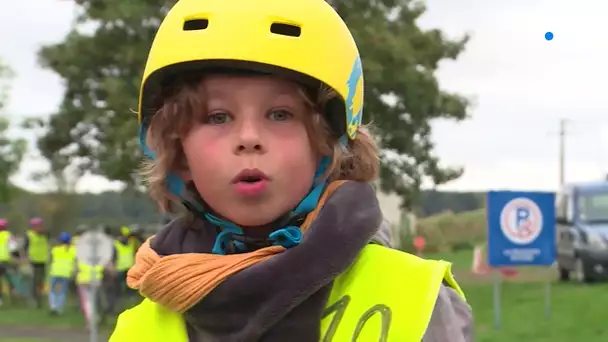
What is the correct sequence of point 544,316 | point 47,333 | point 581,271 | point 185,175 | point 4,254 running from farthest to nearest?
1. point 4,254
2. point 581,271
3. point 47,333
4. point 544,316
5. point 185,175

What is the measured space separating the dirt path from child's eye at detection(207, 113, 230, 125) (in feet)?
38.7

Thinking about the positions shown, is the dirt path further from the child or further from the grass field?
the child

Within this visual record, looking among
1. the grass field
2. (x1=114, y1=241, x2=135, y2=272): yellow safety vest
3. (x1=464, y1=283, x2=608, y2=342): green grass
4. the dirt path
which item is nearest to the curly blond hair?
(x1=464, y1=283, x2=608, y2=342): green grass

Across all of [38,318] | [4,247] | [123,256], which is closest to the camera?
[38,318]

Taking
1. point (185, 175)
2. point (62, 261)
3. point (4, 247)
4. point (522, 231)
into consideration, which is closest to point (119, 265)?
point (62, 261)

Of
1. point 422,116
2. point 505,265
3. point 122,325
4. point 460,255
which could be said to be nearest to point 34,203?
point 460,255

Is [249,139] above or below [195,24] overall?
below

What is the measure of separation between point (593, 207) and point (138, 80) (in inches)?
356

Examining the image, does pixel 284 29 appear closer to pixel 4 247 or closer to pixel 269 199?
pixel 269 199

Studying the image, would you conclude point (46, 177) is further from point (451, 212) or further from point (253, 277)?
point (253, 277)

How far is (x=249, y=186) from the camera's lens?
2.16 meters

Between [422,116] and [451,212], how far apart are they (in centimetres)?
2035

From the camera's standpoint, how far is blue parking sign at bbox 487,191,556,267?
13.0 m

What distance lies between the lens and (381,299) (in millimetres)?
2121
